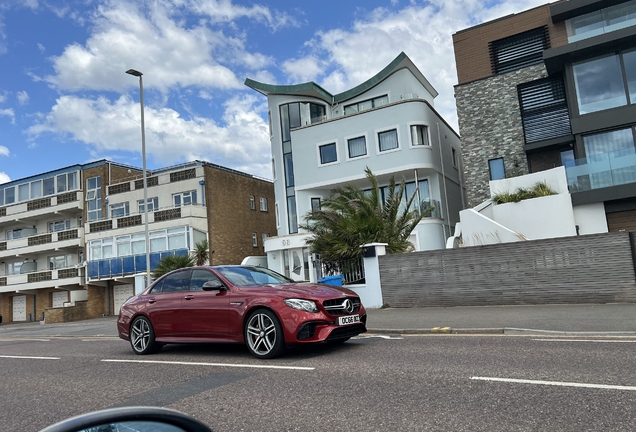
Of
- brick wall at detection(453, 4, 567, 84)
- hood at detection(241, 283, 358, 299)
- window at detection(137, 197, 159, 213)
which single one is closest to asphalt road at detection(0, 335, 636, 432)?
hood at detection(241, 283, 358, 299)

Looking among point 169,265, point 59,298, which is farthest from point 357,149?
point 59,298

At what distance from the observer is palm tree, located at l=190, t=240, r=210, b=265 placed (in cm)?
3108

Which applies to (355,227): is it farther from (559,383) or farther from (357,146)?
(559,383)

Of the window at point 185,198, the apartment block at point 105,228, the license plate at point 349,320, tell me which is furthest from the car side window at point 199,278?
the window at point 185,198

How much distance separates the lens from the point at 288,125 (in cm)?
3316

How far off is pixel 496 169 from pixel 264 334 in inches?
810

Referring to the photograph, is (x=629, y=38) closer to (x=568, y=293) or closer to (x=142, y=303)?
(x=568, y=293)

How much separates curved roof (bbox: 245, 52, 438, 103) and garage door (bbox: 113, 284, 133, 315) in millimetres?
16597

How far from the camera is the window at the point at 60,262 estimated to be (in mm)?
40844

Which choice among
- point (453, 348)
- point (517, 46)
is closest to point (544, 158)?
point (517, 46)

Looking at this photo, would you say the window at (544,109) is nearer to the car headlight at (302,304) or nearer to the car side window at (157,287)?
the car headlight at (302,304)

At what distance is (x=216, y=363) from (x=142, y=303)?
2593mm

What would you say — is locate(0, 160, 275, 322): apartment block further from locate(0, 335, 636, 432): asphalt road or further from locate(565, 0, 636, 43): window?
locate(0, 335, 636, 432): asphalt road

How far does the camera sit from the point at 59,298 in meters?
41.1
